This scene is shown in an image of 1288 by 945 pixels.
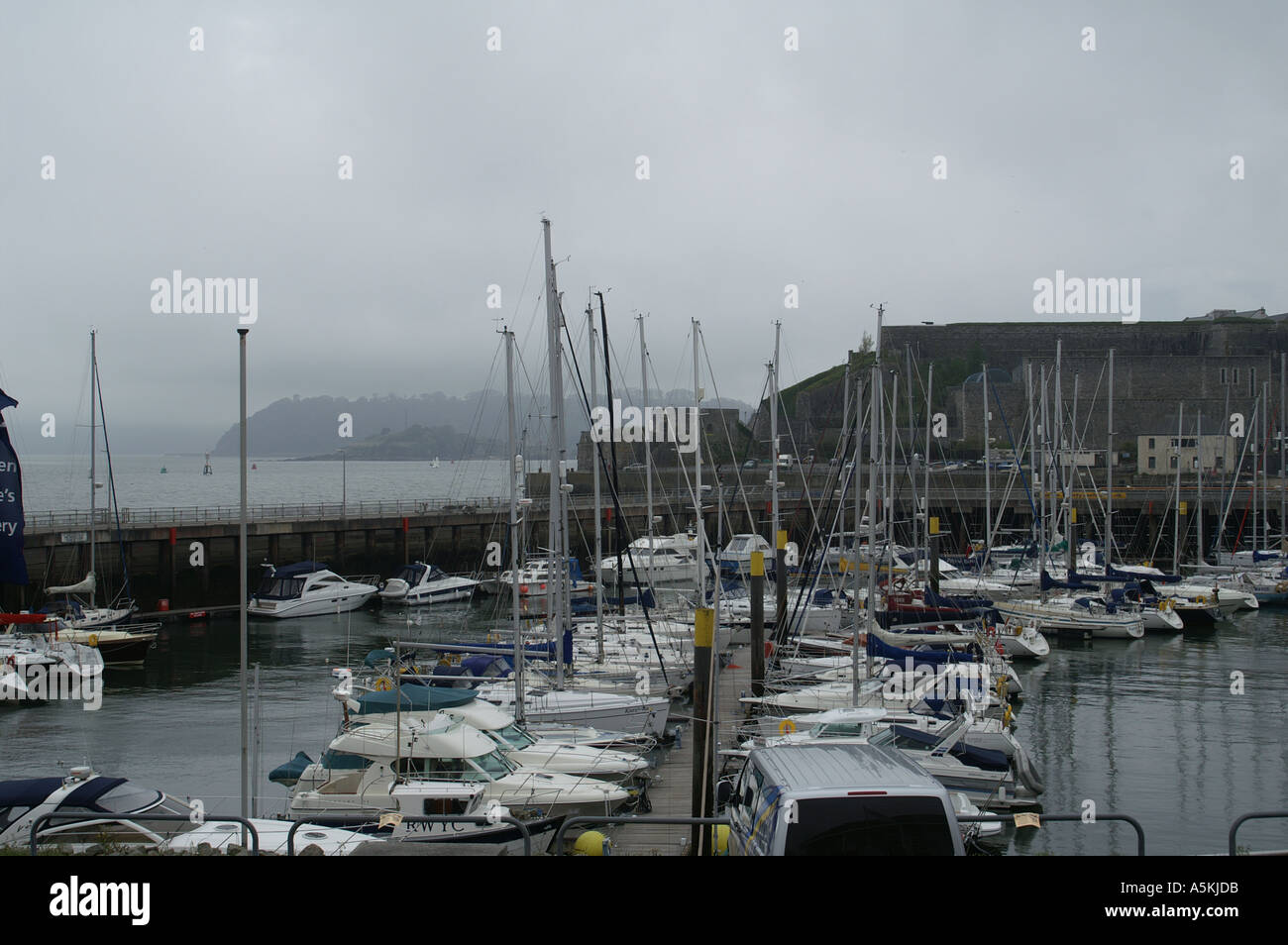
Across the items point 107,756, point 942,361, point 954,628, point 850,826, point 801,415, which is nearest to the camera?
point 850,826

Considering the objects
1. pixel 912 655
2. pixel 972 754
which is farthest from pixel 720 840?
pixel 912 655

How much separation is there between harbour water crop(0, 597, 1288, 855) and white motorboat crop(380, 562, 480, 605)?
24.1ft


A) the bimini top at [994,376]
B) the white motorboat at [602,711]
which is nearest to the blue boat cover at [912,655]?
the white motorboat at [602,711]

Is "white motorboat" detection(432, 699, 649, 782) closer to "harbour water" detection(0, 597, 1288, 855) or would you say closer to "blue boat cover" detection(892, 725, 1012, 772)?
"harbour water" detection(0, 597, 1288, 855)

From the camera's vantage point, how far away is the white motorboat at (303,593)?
138 feet

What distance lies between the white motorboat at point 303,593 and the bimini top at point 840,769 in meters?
36.0

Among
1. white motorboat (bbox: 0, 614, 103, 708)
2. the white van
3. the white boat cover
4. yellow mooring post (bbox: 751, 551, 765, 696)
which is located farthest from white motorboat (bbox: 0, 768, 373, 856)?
the white boat cover

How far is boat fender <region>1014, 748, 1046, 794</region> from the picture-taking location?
1809 centimetres

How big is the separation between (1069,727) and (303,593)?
1184 inches
